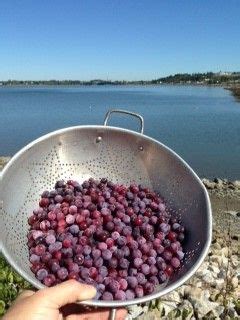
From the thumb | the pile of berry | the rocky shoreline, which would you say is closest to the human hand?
the thumb

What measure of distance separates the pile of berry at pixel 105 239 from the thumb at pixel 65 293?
195mm

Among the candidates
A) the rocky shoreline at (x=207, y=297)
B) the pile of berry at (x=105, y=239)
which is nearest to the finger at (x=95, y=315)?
the pile of berry at (x=105, y=239)

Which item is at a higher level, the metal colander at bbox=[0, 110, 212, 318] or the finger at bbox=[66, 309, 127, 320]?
the metal colander at bbox=[0, 110, 212, 318]

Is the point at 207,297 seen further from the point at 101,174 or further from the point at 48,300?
the point at 48,300

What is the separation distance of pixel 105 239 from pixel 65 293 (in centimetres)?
56

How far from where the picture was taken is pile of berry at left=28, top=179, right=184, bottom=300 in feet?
8.71

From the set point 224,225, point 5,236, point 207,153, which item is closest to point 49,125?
point 207,153

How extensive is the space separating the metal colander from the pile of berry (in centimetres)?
8

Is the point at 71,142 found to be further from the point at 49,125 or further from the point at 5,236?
the point at 49,125

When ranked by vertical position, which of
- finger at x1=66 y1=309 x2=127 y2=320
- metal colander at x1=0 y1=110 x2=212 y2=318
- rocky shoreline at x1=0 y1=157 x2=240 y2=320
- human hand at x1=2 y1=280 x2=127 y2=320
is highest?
metal colander at x1=0 y1=110 x2=212 y2=318

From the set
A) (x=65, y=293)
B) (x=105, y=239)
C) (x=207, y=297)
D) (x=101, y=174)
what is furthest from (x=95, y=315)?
(x=207, y=297)

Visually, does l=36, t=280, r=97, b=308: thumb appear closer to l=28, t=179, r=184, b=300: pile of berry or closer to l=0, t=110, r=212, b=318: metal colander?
l=28, t=179, r=184, b=300: pile of berry

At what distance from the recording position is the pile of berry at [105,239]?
2656 millimetres

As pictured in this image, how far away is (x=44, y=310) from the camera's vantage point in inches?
90.7
